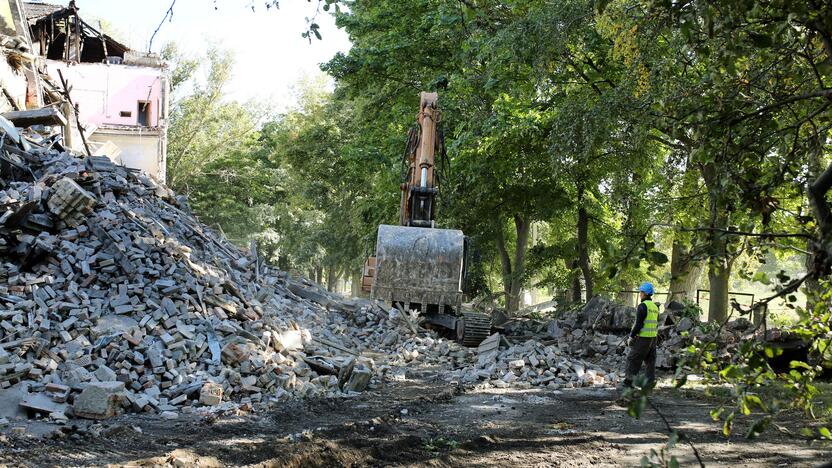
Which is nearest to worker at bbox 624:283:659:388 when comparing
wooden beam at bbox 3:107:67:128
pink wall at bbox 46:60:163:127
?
wooden beam at bbox 3:107:67:128

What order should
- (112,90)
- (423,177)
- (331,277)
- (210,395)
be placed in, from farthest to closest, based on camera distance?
(331,277), (112,90), (423,177), (210,395)

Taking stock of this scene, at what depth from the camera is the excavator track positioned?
18.0 meters

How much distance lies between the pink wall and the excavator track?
66.2ft

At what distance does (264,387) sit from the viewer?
11.2 m

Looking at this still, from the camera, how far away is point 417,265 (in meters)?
16.2

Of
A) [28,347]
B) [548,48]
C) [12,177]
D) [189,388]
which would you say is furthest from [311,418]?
[12,177]

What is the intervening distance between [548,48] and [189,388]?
837 cm

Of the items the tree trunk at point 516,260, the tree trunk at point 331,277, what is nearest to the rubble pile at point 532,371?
the tree trunk at point 516,260

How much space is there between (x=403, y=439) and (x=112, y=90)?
28.8 meters

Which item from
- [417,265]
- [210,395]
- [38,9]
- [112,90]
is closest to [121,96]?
[112,90]

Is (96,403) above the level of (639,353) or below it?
below

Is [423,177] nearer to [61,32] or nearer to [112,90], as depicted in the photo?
[112,90]

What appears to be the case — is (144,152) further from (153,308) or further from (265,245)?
(153,308)

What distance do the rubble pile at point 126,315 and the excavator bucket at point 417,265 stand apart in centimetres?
126
